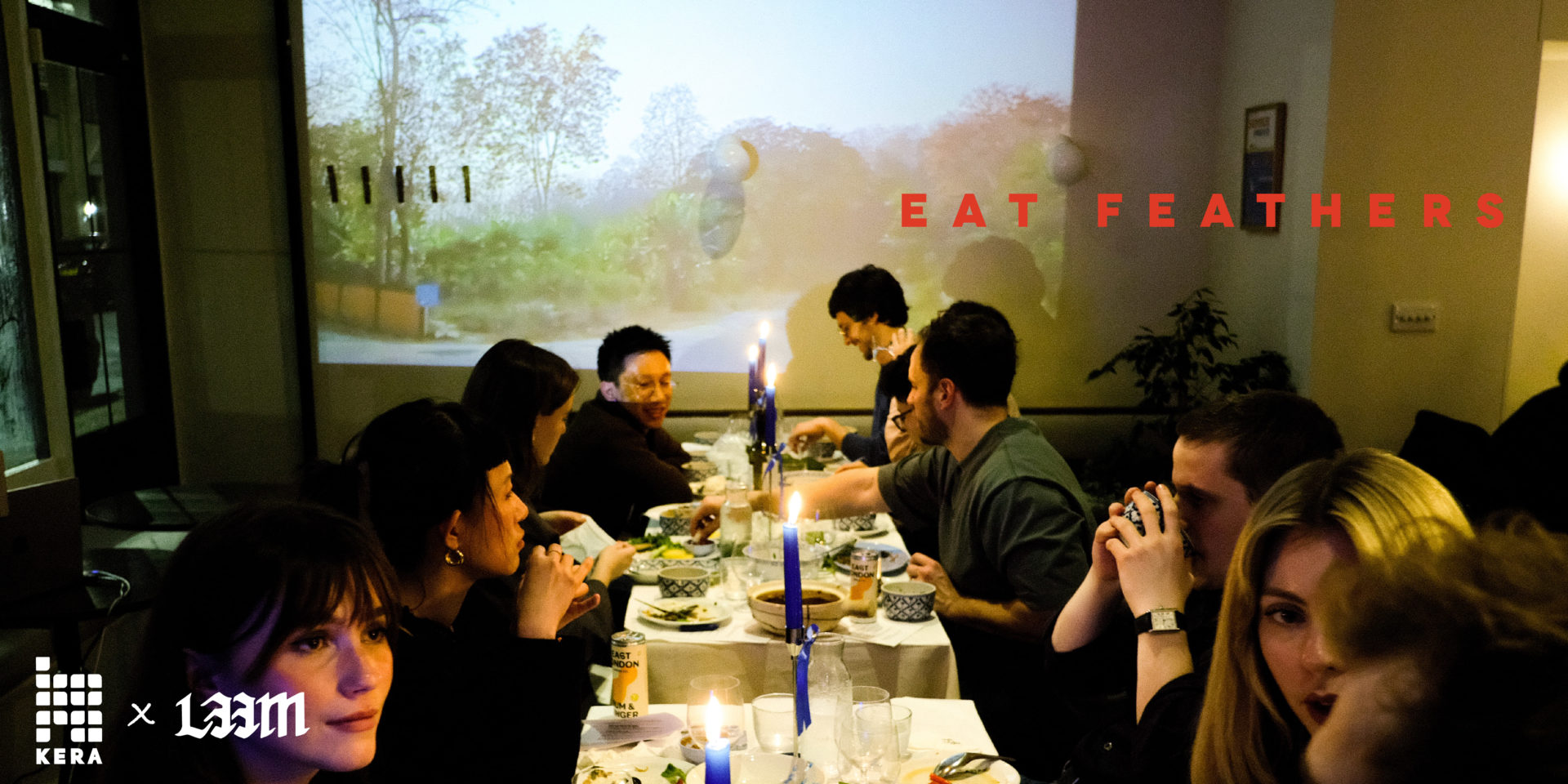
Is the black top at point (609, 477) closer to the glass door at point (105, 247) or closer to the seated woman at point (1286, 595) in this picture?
the glass door at point (105, 247)

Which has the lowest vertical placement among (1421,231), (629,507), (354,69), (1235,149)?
(629,507)

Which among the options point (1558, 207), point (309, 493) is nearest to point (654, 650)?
point (309, 493)

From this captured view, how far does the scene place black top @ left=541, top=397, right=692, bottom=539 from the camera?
146 inches

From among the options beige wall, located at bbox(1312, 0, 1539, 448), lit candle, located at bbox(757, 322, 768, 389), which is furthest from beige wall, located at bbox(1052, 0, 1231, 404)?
lit candle, located at bbox(757, 322, 768, 389)

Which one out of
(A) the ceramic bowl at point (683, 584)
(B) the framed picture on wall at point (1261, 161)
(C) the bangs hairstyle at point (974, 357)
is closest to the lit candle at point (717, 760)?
(A) the ceramic bowl at point (683, 584)

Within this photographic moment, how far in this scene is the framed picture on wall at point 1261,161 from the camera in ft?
16.1

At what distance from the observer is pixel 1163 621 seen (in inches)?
66.7

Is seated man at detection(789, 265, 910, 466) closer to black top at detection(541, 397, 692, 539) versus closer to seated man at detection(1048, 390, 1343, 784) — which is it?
black top at detection(541, 397, 692, 539)

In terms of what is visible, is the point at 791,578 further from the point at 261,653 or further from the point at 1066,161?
the point at 1066,161

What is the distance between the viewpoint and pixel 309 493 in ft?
5.84

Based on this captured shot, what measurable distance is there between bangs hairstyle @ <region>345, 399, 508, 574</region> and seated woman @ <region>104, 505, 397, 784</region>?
1.72 ft

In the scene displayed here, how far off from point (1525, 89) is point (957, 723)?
4147 millimetres

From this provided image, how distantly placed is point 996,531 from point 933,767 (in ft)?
2.71

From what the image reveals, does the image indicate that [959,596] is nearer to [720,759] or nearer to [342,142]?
[720,759]
